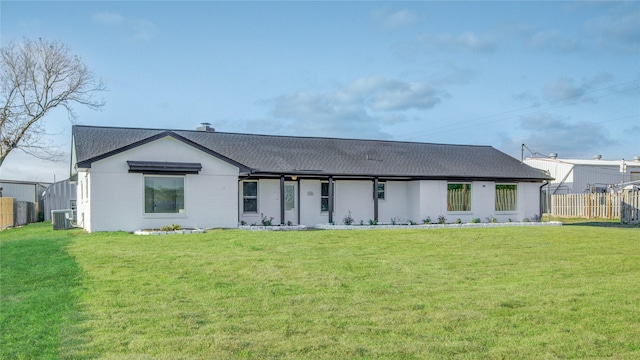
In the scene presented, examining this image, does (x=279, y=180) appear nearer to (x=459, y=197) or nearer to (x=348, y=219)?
(x=348, y=219)

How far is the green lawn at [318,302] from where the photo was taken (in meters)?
5.89

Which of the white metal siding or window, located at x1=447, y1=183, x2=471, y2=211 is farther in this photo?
window, located at x1=447, y1=183, x2=471, y2=211

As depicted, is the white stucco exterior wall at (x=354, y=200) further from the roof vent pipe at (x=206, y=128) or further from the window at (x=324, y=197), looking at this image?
the roof vent pipe at (x=206, y=128)

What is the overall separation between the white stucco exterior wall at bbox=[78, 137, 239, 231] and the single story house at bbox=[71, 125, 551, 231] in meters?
0.04

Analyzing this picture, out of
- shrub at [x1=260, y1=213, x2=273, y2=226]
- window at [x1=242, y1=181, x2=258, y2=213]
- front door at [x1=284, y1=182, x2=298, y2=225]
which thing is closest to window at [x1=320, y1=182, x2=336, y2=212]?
front door at [x1=284, y1=182, x2=298, y2=225]

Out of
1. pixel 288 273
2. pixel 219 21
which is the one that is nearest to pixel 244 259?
pixel 288 273

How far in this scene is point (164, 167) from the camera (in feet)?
63.9

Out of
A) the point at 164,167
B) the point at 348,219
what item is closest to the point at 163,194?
the point at 164,167

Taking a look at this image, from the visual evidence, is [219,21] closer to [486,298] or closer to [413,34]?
[413,34]

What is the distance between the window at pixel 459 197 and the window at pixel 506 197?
173cm

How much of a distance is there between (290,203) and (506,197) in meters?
11.1

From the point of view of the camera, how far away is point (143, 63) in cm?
1778

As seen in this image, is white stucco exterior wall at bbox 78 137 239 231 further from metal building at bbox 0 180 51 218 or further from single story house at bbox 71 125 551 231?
metal building at bbox 0 180 51 218

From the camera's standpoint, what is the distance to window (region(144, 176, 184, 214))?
19.7 m
